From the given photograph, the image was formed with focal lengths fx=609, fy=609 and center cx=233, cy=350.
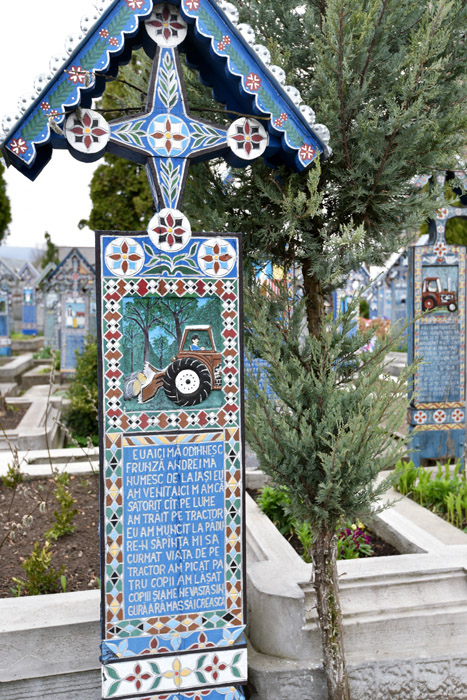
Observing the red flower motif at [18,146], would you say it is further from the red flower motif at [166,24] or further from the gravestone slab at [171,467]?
the red flower motif at [166,24]

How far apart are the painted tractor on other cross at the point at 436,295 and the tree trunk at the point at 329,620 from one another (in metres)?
4.36

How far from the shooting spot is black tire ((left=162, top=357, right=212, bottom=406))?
2.78m

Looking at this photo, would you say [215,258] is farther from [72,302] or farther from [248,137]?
[72,302]

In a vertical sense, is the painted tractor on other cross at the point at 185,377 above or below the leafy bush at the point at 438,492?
above

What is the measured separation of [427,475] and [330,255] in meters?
3.07

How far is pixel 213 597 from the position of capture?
2871 millimetres

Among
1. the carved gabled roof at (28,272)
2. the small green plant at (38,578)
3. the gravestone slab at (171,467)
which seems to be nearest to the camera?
the gravestone slab at (171,467)

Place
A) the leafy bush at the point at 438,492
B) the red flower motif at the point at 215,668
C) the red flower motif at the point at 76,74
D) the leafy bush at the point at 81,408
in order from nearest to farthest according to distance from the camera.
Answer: the red flower motif at the point at 76,74
the red flower motif at the point at 215,668
the leafy bush at the point at 438,492
the leafy bush at the point at 81,408

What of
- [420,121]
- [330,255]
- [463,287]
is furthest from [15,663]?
[463,287]

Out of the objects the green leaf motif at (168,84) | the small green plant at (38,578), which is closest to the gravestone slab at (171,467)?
the green leaf motif at (168,84)

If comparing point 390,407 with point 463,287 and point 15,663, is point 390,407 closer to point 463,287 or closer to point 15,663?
point 15,663

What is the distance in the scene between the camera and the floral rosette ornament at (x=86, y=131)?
8.88 feet

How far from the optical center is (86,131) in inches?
107

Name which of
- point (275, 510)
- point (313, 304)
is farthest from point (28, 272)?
point (313, 304)
